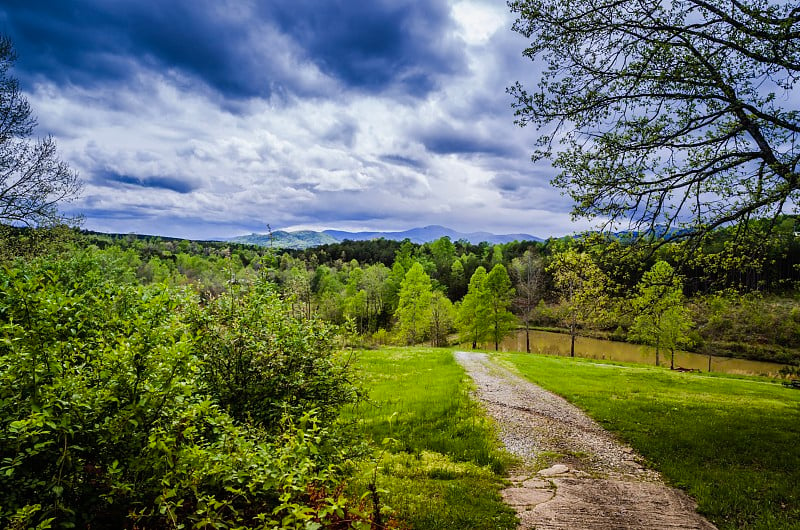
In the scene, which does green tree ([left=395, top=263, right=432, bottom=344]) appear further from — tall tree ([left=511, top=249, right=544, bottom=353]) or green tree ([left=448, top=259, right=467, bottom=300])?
green tree ([left=448, top=259, right=467, bottom=300])

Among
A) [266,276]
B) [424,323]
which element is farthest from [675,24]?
[424,323]

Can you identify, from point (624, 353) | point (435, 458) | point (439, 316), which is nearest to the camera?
point (435, 458)

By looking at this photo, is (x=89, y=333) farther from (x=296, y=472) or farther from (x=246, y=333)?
(x=296, y=472)

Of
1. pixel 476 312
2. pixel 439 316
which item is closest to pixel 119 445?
pixel 476 312

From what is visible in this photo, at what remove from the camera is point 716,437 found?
1048 cm

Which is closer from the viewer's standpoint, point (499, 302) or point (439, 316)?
point (499, 302)

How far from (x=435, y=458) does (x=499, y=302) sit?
126 feet

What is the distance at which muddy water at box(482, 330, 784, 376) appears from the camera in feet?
139

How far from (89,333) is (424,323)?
148 ft

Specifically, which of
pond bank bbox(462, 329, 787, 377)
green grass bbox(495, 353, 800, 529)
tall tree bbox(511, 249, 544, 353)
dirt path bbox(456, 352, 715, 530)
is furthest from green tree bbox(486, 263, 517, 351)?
dirt path bbox(456, 352, 715, 530)

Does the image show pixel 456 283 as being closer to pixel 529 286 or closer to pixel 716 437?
pixel 529 286

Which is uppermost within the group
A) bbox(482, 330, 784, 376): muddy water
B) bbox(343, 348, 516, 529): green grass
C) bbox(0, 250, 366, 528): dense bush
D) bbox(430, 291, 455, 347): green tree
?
bbox(0, 250, 366, 528): dense bush

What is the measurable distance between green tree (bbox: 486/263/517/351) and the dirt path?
3149 cm

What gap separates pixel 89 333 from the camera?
448cm
